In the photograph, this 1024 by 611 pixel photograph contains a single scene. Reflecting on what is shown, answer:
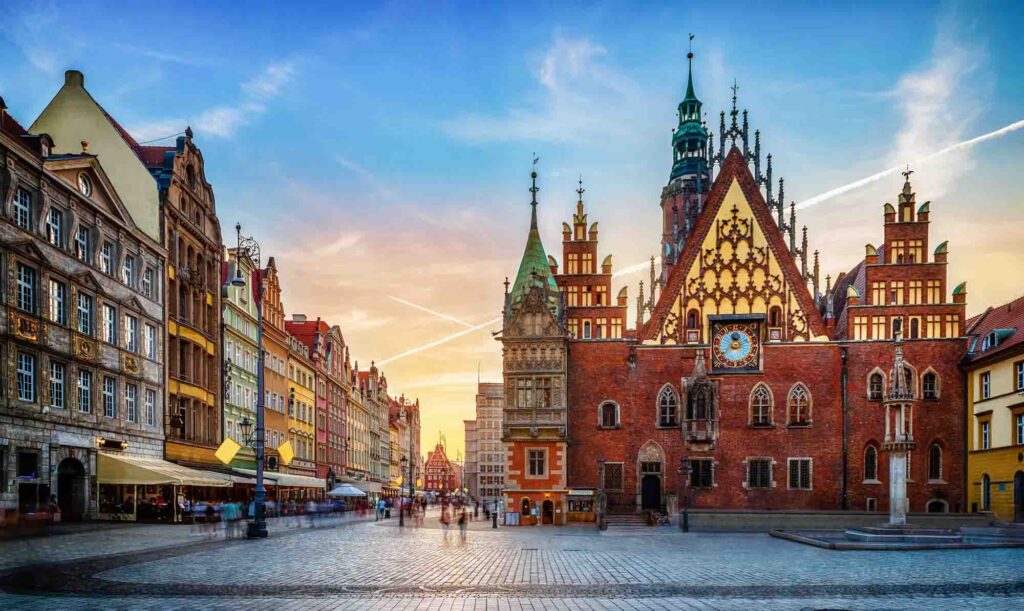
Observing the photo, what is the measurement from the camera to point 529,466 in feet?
180

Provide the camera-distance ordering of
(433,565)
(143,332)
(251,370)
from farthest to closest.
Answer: (251,370), (143,332), (433,565)

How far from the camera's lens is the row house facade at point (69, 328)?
32062mm

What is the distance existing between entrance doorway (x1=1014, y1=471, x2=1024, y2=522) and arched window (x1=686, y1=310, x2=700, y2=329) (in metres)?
18.9

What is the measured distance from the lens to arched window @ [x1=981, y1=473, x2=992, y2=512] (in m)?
49.9

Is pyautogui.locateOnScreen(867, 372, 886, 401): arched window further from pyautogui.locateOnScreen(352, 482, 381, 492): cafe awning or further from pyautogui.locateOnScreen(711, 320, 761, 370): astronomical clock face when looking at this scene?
pyautogui.locateOnScreen(352, 482, 381, 492): cafe awning

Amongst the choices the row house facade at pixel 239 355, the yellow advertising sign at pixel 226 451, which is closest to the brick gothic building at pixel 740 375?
the row house facade at pixel 239 355

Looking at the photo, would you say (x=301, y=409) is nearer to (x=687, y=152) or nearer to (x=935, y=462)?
(x=687, y=152)

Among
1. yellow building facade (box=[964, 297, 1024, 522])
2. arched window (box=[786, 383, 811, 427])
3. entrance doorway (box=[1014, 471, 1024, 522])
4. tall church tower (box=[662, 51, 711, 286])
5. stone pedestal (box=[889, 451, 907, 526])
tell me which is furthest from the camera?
tall church tower (box=[662, 51, 711, 286])

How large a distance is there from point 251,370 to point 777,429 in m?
35.5

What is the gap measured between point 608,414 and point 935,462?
765 inches

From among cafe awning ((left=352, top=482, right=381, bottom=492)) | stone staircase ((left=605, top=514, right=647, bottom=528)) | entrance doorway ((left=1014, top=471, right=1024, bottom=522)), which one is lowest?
cafe awning ((left=352, top=482, right=381, bottom=492))

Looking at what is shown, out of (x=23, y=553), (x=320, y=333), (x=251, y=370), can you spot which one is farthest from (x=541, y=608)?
(x=320, y=333)

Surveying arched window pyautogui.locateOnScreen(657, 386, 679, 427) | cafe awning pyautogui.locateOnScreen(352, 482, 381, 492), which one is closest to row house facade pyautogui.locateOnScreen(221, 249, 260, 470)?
arched window pyautogui.locateOnScreen(657, 386, 679, 427)

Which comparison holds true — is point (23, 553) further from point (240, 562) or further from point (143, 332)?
point (143, 332)
